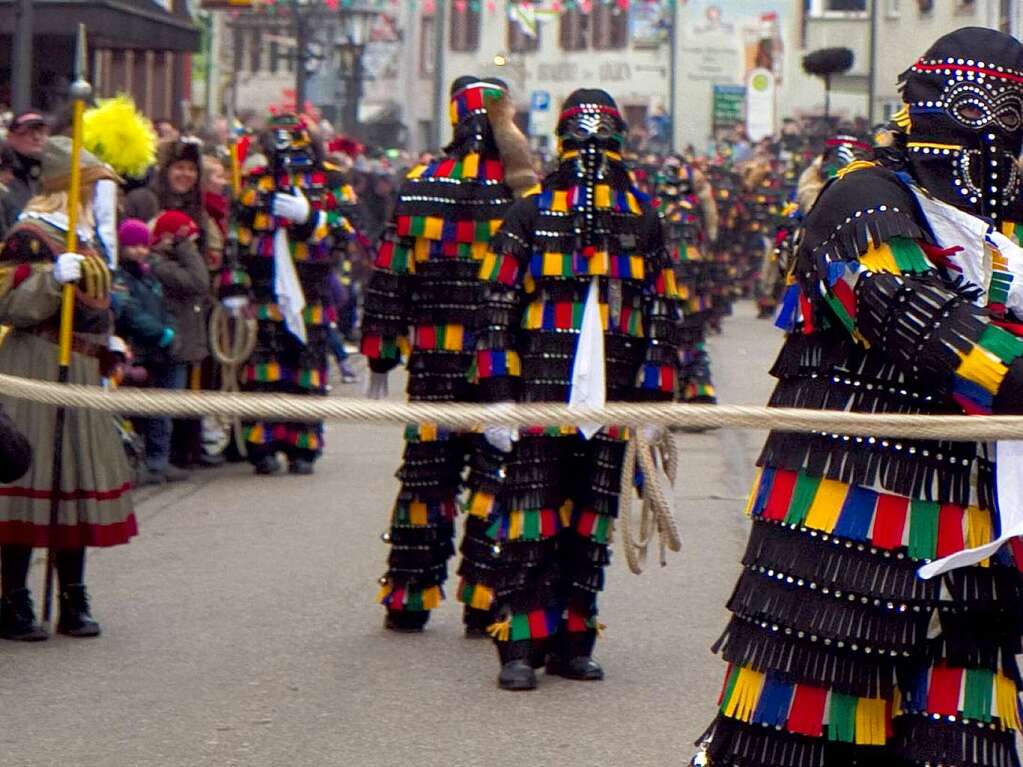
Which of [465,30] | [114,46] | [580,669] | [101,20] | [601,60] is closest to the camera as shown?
[580,669]

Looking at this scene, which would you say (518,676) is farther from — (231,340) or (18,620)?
(231,340)

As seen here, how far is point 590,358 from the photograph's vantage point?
636 cm

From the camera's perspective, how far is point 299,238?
1167cm

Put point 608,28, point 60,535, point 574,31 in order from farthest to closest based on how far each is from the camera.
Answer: point 574,31
point 608,28
point 60,535

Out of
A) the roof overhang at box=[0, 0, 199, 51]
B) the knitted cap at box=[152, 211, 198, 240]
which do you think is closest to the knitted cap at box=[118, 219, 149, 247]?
the knitted cap at box=[152, 211, 198, 240]

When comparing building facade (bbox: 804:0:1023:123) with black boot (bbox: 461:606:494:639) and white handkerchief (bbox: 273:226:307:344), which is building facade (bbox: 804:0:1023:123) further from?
black boot (bbox: 461:606:494:639)

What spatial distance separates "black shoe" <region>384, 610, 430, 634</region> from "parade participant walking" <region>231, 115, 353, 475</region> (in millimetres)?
4258

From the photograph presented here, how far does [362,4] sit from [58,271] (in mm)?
20608

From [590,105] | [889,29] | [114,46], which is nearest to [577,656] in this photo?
[590,105]

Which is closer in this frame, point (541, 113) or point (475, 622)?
point (475, 622)

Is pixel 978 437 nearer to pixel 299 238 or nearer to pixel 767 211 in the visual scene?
pixel 299 238

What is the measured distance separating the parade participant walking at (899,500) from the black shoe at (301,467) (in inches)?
311

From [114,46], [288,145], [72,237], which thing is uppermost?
[114,46]

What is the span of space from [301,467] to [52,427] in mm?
4720
